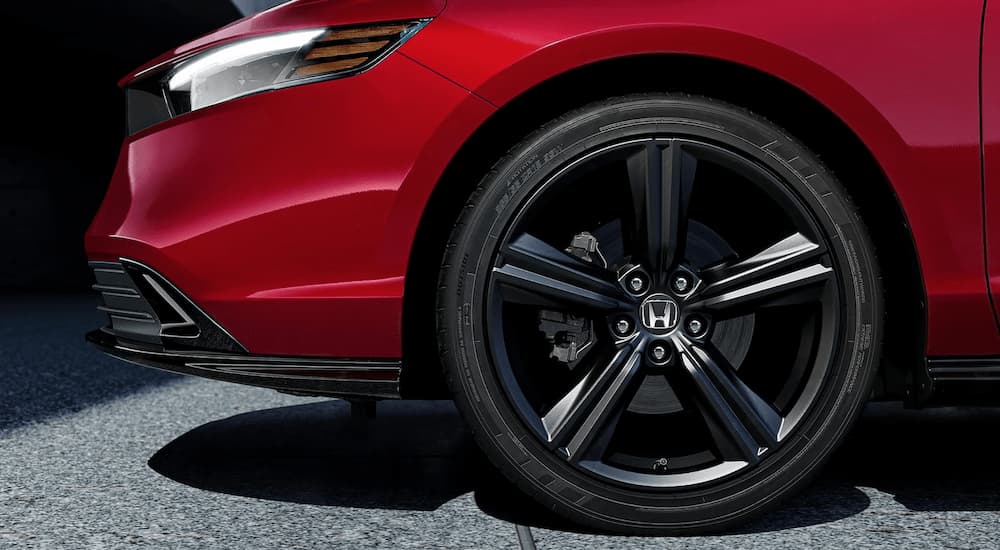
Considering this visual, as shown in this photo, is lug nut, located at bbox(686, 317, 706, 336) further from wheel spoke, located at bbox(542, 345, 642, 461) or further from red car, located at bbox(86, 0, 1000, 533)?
wheel spoke, located at bbox(542, 345, 642, 461)

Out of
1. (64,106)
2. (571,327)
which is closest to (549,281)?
(571,327)

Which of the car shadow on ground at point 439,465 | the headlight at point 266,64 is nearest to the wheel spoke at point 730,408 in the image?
the car shadow on ground at point 439,465

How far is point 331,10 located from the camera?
2123 mm

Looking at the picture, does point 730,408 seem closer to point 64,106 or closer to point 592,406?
point 592,406

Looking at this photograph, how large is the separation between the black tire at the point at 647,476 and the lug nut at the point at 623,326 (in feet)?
0.92

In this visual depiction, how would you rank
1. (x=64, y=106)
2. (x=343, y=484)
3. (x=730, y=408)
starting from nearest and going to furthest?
(x=730, y=408)
(x=343, y=484)
(x=64, y=106)

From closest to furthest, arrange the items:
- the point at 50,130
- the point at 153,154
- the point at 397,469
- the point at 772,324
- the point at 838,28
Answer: the point at 838,28, the point at 153,154, the point at 772,324, the point at 397,469, the point at 50,130

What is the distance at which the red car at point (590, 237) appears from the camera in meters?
2.00

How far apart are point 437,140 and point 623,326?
568 mm

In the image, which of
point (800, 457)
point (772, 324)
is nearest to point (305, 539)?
point (800, 457)

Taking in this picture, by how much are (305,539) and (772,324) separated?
1.23 metres

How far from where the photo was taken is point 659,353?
2.11 meters

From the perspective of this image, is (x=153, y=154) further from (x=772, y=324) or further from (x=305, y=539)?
(x=772, y=324)

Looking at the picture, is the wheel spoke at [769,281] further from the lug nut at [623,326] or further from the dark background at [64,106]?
the dark background at [64,106]
